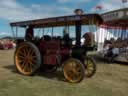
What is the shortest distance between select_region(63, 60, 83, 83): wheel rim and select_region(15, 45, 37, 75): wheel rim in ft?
4.11

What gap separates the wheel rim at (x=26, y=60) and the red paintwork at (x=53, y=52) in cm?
39

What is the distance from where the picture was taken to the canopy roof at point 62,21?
679cm

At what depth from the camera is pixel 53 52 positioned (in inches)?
299

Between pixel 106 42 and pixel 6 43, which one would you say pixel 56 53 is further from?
pixel 6 43

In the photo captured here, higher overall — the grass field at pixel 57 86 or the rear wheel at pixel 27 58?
the rear wheel at pixel 27 58

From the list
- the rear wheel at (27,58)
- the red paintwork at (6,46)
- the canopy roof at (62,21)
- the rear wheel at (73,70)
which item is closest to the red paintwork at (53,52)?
the rear wheel at (27,58)

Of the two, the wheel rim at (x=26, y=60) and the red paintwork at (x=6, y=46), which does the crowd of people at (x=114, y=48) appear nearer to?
the wheel rim at (x=26, y=60)

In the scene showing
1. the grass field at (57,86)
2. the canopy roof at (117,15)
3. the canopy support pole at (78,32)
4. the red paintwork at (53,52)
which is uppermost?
the canopy roof at (117,15)

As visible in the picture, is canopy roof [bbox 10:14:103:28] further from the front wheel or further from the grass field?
the grass field

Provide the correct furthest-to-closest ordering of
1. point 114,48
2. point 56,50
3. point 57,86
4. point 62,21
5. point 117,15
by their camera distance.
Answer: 1. point 114,48
2. point 117,15
3. point 56,50
4. point 62,21
5. point 57,86

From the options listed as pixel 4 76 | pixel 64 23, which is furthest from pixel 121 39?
pixel 4 76

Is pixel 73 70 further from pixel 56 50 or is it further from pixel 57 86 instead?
pixel 56 50

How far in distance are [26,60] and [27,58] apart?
12cm

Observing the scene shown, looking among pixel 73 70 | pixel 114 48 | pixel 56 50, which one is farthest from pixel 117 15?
pixel 73 70
